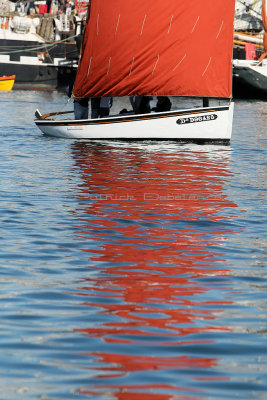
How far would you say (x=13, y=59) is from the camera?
265 feet

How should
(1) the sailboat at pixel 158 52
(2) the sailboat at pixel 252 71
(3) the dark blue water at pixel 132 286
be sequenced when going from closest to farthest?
(3) the dark blue water at pixel 132 286, (1) the sailboat at pixel 158 52, (2) the sailboat at pixel 252 71

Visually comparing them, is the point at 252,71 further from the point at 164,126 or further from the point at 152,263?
the point at 152,263

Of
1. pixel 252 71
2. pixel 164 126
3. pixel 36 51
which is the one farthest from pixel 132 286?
pixel 36 51

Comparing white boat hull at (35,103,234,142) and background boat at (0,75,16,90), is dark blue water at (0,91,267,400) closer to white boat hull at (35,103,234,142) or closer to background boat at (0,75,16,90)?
white boat hull at (35,103,234,142)

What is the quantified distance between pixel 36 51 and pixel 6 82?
10.6 meters

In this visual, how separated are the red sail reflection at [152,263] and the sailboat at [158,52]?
38.7 feet

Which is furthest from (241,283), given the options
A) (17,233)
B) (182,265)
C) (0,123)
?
(0,123)

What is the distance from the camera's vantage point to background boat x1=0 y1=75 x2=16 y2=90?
71.8m

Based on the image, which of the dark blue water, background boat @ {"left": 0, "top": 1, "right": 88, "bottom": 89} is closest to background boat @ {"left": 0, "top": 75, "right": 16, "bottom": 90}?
background boat @ {"left": 0, "top": 1, "right": 88, "bottom": 89}

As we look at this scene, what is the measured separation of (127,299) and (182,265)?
2.09 m

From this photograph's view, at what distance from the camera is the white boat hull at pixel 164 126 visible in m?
34.1

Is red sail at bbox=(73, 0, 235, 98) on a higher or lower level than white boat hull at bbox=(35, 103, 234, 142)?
higher

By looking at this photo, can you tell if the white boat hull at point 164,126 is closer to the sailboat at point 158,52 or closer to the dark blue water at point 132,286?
the sailboat at point 158,52

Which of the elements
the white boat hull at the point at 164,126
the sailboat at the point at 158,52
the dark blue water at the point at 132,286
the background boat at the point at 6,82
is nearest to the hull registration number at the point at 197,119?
the white boat hull at the point at 164,126
